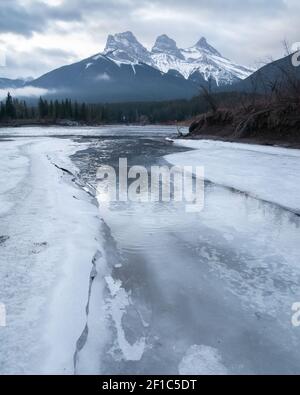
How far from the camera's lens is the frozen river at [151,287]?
3051 mm

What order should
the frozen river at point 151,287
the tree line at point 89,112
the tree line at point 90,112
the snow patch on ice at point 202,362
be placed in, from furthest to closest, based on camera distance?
the tree line at point 89,112, the tree line at point 90,112, the frozen river at point 151,287, the snow patch on ice at point 202,362

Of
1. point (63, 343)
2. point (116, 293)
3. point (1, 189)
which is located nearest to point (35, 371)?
point (63, 343)

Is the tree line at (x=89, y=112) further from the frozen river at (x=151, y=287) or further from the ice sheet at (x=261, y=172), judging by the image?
the frozen river at (x=151, y=287)

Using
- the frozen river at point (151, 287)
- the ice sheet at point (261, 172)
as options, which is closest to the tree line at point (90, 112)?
the ice sheet at point (261, 172)

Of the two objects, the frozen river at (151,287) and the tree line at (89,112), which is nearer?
the frozen river at (151,287)

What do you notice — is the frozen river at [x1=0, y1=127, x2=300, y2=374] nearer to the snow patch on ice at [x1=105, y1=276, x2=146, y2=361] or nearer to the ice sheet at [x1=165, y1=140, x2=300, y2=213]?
the snow patch on ice at [x1=105, y1=276, x2=146, y2=361]

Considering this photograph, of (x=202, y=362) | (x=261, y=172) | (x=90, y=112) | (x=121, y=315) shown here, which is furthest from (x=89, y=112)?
(x=202, y=362)

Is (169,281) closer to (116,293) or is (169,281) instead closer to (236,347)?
(116,293)

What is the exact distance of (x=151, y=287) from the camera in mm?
4270

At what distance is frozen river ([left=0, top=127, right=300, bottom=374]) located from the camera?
3051 mm

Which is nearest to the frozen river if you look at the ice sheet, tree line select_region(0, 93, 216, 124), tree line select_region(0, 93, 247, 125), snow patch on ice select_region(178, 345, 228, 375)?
snow patch on ice select_region(178, 345, 228, 375)

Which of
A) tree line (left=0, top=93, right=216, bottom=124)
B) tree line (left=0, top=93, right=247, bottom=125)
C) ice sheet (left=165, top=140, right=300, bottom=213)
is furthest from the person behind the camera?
tree line (left=0, top=93, right=216, bottom=124)

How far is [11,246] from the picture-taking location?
16.7 feet

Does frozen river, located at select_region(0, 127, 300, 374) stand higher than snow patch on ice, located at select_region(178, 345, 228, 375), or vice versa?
frozen river, located at select_region(0, 127, 300, 374)
